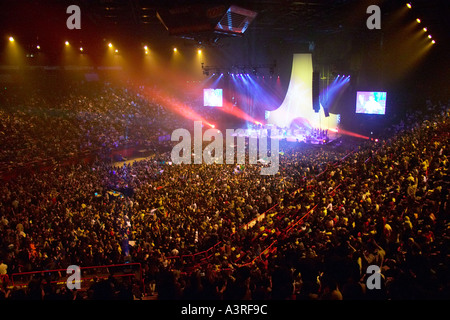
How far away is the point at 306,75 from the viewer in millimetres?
27438

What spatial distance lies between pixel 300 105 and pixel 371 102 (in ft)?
23.6

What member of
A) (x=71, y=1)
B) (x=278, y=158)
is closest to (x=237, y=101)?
(x=278, y=158)

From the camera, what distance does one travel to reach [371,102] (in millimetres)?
22094

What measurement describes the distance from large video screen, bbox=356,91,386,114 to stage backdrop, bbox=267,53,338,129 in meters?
3.39

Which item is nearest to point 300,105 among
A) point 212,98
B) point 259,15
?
point 212,98

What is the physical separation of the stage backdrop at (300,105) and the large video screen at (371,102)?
133 inches

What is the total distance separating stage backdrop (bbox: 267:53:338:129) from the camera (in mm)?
27109

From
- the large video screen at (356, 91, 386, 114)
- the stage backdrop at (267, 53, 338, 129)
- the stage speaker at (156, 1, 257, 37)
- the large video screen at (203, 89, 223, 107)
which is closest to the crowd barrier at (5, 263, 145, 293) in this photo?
the stage speaker at (156, 1, 257, 37)

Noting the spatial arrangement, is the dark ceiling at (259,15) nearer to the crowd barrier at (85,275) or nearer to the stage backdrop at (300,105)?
the stage backdrop at (300,105)

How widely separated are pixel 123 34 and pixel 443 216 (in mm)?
24578

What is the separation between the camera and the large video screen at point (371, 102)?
70.9 ft

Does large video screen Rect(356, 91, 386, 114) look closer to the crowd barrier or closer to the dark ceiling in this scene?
the dark ceiling

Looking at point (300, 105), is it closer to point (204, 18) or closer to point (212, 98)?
point (212, 98)

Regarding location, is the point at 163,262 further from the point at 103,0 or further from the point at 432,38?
the point at 432,38
